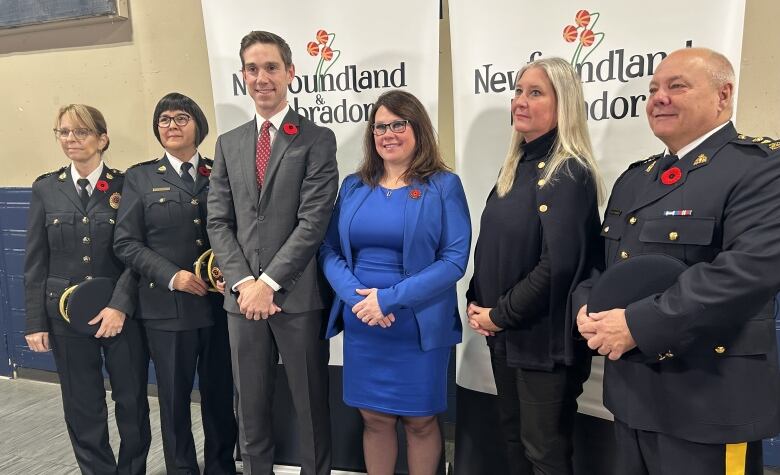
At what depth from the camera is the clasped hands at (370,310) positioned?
1.89 meters

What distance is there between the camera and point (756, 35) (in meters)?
2.36

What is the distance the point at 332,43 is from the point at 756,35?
1.97m

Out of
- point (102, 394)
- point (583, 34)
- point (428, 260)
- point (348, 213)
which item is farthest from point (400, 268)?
point (102, 394)

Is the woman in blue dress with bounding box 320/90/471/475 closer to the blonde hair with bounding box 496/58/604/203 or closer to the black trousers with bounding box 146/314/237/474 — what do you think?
the blonde hair with bounding box 496/58/604/203

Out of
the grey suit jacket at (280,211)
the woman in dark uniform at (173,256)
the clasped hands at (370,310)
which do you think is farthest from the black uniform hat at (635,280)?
the woman in dark uniform at (173,256)

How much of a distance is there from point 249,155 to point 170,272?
619mm

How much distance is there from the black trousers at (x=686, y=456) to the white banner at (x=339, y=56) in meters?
1.58

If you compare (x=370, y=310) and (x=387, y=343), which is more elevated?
(x=370, y=310)

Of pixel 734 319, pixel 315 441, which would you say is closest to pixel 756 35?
pixel 734 319

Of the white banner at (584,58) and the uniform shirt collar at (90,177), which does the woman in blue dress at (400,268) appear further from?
the uniform shirt collar at (90,177)

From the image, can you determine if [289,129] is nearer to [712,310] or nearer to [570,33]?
[570,33]

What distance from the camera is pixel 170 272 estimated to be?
220 cm

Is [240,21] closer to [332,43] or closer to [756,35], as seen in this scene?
[332,43]

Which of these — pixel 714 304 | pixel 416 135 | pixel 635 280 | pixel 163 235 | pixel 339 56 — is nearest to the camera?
pixel 714 304
